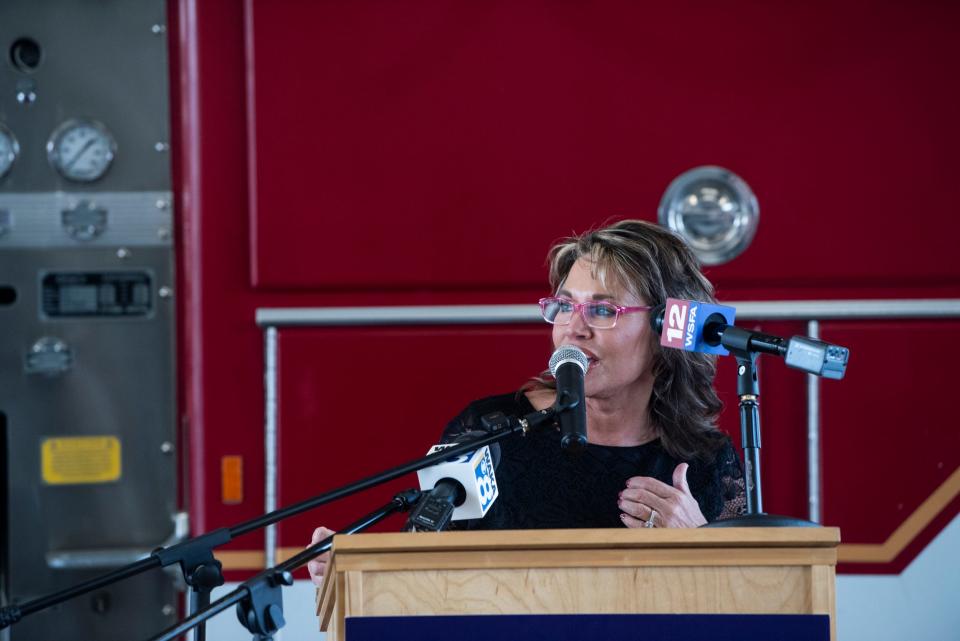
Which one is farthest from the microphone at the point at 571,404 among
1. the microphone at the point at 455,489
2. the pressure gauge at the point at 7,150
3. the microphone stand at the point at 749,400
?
the pressure gauge at the point at 7,150

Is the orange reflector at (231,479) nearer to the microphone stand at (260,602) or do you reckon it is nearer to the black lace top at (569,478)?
the black lace top at (569,478)

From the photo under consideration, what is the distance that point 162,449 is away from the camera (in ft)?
8.64

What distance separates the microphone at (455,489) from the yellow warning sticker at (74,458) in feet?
4.43

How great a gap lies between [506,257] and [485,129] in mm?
283

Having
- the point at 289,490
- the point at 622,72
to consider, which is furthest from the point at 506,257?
the point at 289,490

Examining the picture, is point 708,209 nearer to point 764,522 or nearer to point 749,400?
point 749,400

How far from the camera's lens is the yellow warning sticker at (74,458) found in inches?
103

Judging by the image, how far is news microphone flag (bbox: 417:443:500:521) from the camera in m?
1.46

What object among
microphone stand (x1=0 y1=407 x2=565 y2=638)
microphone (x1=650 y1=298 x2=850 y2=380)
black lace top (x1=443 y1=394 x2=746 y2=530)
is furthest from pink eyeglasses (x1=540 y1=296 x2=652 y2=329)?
microphone stand (x1=0 y1=407 x2=565 y2=638)

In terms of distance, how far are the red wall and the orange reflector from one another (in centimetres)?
3

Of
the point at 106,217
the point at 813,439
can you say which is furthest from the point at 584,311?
the point at 106,217

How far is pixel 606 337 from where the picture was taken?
7.35 ft

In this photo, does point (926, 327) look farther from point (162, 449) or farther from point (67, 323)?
point (67, 323)

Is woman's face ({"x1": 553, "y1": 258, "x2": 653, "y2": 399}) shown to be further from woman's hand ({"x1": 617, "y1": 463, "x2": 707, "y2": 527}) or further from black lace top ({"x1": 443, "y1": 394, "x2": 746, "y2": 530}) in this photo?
woman's hand ({"x1": 617, "y1": 463, "x2": 707, "y2": 527})
